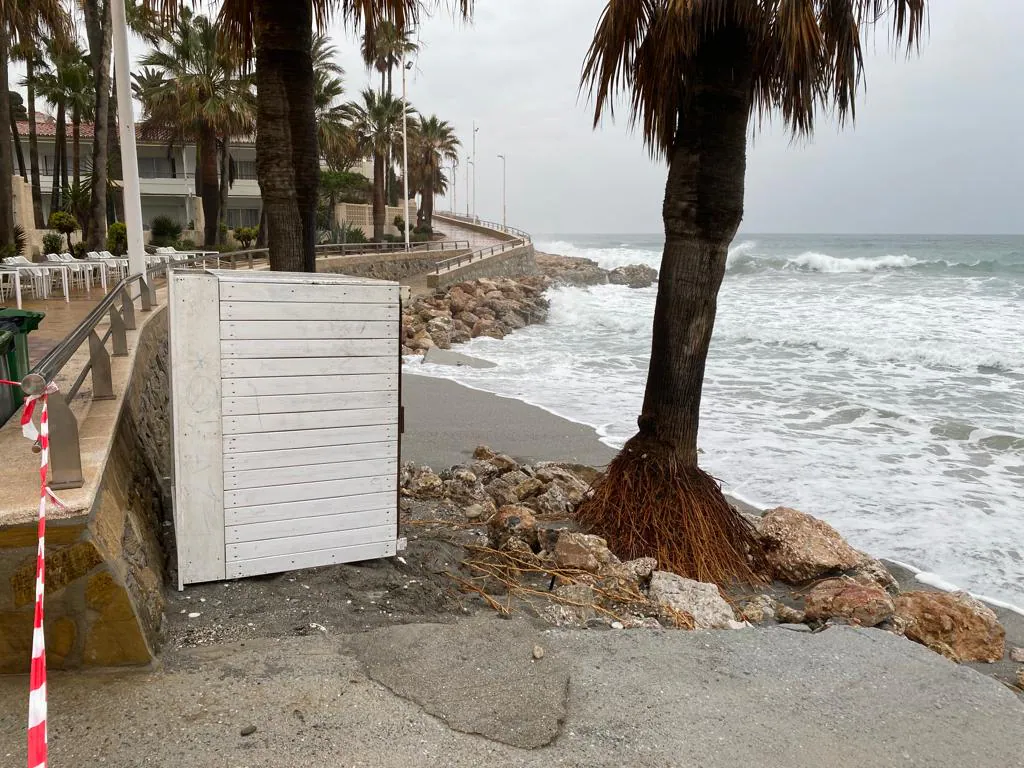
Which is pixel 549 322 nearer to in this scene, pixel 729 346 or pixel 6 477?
pixel 729 346

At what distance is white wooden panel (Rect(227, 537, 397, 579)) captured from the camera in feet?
14.8

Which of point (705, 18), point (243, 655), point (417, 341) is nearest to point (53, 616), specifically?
point (243, 655)

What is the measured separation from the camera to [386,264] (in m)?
34.0

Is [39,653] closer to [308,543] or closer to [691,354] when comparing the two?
[308,543]

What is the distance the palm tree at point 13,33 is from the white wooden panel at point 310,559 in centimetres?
1017

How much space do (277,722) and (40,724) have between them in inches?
40.0

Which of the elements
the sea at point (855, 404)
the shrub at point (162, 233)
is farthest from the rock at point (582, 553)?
the shrub at point (162, 233)

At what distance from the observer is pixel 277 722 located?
10.3ft

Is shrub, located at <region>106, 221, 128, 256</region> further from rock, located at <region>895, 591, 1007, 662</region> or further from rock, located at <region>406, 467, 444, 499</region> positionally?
rock, located at <region>895, 591, 1007, 662</region>

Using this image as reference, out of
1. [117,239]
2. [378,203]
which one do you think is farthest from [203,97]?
[378,203]

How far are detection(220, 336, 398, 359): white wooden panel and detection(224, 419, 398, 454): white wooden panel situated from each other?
44 cm

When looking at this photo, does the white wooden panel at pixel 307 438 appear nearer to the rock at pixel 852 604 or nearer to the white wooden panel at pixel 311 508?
the white wooden panel at pixel 311 508

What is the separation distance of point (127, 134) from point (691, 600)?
9.40 metres

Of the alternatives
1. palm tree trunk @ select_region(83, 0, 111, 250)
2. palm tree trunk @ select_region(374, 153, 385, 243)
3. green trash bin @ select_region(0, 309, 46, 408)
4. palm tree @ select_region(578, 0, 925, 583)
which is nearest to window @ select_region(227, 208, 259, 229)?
palm tree trunk @ select_region(374, 153, 385, 243)
